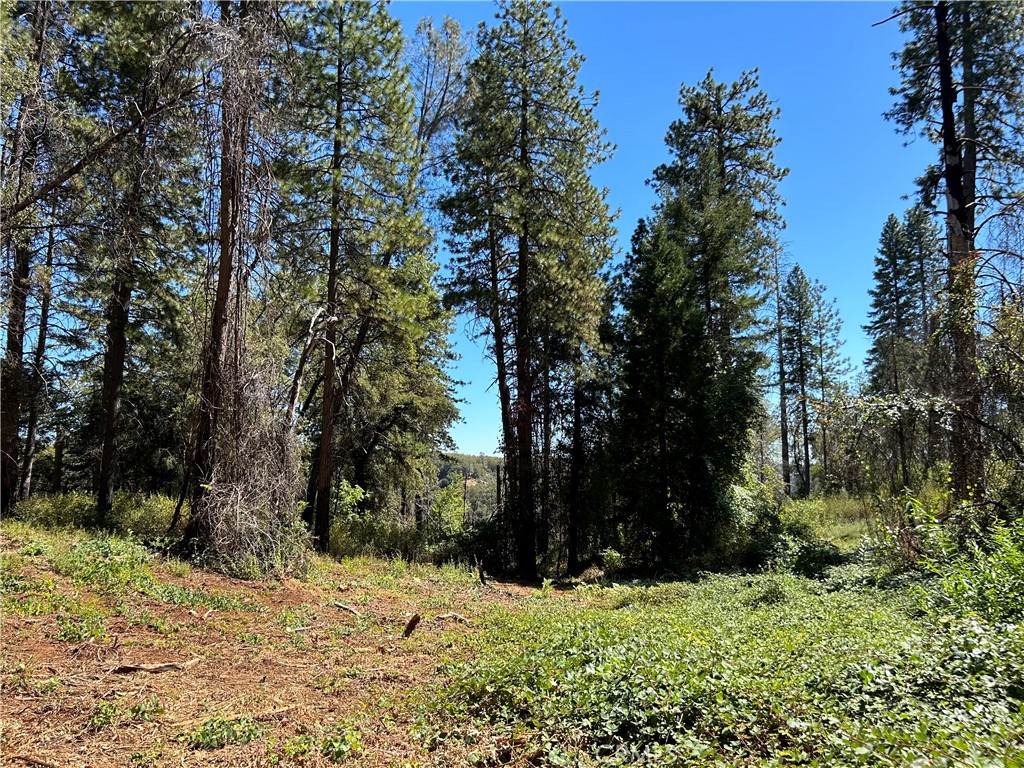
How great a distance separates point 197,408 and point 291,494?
1.97 metres

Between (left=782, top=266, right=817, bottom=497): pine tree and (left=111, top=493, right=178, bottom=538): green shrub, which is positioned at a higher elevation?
(left=782, top=266, right=817, bottom=497): pine tree

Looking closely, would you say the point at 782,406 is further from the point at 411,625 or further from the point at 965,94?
the point at 411,625

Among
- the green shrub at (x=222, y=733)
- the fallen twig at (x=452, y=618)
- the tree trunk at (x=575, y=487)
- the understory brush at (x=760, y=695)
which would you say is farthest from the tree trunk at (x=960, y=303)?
the tree trunk at (x=575, y=487)

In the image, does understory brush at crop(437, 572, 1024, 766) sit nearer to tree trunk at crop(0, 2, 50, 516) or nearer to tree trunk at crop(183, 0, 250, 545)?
tree trunk at crop(183, 0, 250, 545)

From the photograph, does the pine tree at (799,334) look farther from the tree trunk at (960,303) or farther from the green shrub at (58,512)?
the green shrub at (58,512)

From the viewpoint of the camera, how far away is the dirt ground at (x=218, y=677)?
3078mm

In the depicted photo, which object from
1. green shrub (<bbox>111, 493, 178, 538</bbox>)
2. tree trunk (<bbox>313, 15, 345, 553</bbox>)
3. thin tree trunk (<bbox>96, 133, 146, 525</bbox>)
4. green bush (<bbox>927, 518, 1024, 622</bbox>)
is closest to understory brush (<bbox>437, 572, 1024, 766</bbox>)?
green bush (<bbox>927, 518, 1024, 622</bbox>)

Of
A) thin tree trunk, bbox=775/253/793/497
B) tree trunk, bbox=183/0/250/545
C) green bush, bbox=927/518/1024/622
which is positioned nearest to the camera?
green bush, bbox=927/518/1024/622

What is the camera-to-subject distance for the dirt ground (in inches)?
121

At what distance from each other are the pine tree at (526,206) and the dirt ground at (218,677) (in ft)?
27.2

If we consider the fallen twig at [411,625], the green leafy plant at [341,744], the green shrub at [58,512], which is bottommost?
the fallen twig at [411,625]

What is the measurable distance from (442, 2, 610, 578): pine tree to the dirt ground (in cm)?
829

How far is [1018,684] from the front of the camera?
9.52 feet

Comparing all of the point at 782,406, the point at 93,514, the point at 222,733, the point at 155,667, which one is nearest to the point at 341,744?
the point at 222,733
